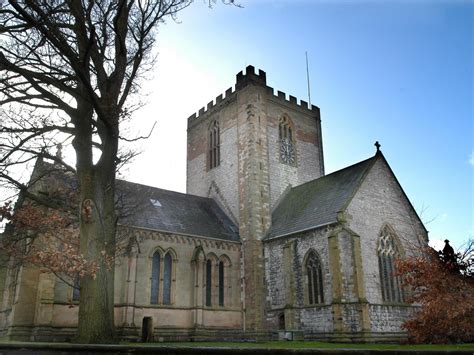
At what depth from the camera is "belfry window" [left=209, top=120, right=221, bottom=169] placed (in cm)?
3497

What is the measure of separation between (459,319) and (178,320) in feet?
50.0

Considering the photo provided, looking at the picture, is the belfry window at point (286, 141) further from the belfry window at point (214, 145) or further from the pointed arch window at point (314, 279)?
the pointed arch window at point (314, 279)

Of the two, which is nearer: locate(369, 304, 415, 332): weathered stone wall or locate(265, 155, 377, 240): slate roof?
locate(369, 304, 415, 332): weathered stone wall

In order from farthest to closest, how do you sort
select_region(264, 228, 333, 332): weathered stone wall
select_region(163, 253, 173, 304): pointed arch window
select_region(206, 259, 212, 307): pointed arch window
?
select_region(206, 259, 212, 307): pointed arch window → select_region(163, 253, 173, 304): pointed arch window → select_region(264, 228, 333, 332): weathered stone wall

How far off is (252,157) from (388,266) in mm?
11399

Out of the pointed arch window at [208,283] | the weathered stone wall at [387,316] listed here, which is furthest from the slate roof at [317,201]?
the weathered stone wall at [387,316]

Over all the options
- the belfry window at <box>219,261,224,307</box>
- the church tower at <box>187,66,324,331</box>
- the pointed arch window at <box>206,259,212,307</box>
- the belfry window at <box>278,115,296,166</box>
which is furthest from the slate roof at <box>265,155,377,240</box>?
the pointed arch window at <box>206,259,212,307</box>

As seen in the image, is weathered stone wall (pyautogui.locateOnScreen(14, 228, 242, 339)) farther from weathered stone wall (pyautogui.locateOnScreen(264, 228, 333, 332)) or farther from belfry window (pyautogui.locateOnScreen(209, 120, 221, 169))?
belfry window (pyautogui.locateOnScreen(209, 120, 221, 169))

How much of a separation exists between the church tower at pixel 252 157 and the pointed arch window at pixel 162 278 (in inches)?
200

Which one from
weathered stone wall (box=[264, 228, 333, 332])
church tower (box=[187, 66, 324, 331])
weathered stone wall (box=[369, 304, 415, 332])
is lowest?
weathered stone wall (box=[369, 304, 415, 332])

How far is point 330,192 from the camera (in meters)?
27.3

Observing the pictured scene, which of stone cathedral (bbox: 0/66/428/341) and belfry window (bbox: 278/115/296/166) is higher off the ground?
belfry window (bbox: 278/115/296/166)

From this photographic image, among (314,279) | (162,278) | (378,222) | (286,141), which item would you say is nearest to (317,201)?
(378,222)

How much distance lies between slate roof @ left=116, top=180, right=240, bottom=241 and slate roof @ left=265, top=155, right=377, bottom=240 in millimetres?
3637
